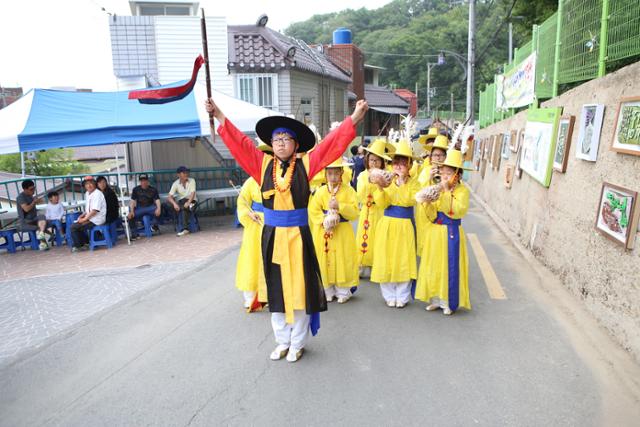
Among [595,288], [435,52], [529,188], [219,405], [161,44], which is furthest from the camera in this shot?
[435,52]

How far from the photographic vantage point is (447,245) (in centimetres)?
496

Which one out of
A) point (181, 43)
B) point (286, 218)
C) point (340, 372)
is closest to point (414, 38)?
point (181, 43)

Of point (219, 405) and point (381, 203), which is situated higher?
point (381, 203)

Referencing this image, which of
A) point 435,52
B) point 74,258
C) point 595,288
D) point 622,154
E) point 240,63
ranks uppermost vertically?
point 435,52

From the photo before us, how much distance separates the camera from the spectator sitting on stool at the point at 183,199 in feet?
33.5

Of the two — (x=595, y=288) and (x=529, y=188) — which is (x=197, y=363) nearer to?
(x=595, y=288)

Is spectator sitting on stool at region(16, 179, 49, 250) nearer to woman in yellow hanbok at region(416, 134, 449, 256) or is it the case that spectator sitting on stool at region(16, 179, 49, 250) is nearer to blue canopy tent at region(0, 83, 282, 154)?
blue canopy tent at region(0, 83, 282, 154)

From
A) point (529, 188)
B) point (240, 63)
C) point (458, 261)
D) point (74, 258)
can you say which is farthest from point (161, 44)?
point (458, 261)

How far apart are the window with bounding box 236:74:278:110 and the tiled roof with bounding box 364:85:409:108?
62.8 ft

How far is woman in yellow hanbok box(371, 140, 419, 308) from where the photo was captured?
5.29m

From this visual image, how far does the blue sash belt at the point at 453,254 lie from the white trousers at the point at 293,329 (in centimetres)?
164

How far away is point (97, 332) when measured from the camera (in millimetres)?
4910

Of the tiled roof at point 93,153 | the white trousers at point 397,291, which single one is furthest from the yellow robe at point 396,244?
the tiled roof at point 93,153

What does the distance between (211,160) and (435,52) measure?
40917 mm
